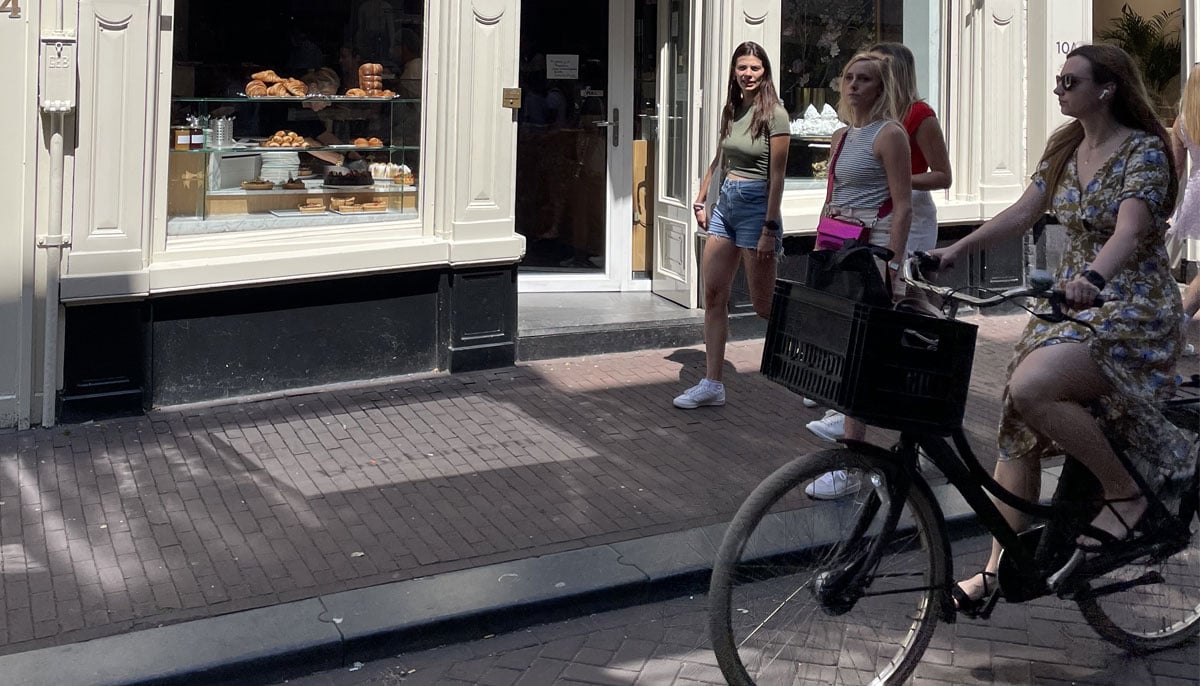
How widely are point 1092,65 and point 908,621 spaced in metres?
1.71

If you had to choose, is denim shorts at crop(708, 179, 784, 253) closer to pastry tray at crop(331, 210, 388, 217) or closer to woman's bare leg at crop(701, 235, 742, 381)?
woman's bare leg at crop(701, 235, 742, 381)

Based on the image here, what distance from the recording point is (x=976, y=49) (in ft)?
32.0

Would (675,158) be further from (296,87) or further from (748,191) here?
(296,87)

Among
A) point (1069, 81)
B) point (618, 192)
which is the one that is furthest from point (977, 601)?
point (618, 192)

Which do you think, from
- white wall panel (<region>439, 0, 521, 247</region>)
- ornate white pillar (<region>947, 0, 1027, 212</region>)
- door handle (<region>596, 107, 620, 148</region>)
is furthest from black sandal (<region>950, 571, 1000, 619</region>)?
ornate white pillar (<region>947, 0, 1027, 212</region>)

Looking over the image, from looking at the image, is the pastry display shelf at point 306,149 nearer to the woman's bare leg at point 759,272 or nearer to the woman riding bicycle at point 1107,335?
the woman's bare leg at point 759,272

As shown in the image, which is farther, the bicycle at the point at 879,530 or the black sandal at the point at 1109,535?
the black sandal at the point at 1109,535

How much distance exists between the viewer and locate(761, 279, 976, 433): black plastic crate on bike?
3.46 meters

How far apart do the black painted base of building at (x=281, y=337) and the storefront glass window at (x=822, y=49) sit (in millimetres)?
2597

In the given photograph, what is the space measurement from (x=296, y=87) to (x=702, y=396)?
9.24ft

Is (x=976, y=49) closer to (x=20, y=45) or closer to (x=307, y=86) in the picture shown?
(x=307, y=86)

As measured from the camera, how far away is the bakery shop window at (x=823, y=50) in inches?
364

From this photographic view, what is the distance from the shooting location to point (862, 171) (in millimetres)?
5758

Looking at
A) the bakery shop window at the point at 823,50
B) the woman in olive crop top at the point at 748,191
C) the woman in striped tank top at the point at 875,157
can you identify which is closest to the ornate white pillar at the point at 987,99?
Answer: the bakery shop window at the point at 823,50
